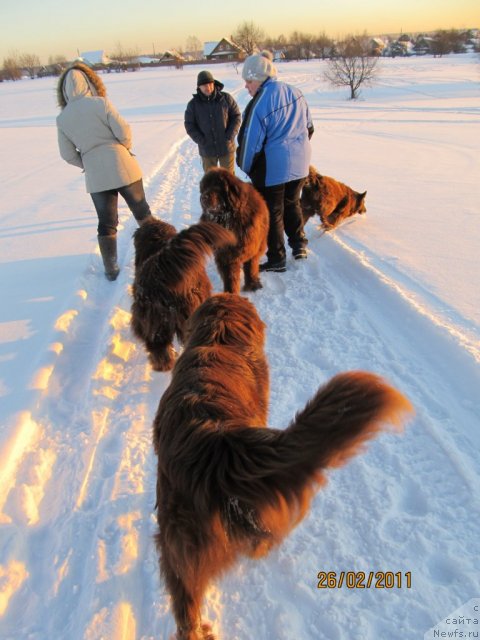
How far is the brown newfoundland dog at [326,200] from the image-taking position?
5766mm

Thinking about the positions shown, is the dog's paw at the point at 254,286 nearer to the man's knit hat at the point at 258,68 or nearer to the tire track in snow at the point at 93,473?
the tire track in snow at the point at 93,473

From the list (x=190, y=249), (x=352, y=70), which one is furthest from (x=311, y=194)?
(x=352, y=70)

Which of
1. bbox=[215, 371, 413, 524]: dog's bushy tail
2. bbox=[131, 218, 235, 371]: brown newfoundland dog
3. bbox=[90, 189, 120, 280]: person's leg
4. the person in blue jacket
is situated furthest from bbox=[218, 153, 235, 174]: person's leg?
bbox=[215, 371, 413, 524]: dog's bushy tail

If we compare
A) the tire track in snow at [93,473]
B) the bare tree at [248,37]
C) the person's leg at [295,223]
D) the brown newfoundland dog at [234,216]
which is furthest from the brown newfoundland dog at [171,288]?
the bare tree at [248,37]

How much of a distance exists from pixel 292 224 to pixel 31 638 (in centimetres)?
459

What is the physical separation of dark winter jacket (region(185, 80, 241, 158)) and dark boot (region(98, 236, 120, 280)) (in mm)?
2490

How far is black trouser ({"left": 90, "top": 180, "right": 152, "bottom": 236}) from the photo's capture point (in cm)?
448

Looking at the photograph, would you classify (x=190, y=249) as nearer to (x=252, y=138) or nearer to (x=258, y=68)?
(x=252, y=138)

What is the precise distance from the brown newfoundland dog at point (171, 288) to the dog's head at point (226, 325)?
69 centimetres

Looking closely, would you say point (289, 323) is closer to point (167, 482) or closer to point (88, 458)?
point (88, 458)

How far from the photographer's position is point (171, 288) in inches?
121

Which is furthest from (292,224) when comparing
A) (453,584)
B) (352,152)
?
(352,152)

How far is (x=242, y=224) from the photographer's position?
4160 mm
